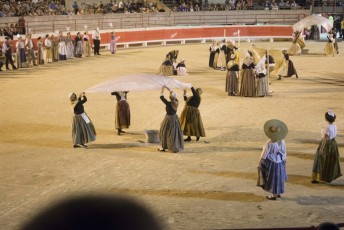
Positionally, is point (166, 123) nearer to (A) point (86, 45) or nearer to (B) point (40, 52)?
(B) point (40, 52)

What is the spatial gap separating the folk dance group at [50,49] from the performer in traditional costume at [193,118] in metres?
16.7

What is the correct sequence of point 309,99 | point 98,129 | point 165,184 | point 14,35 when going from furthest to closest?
point 14,35 → point 309,99 → point 98,129 → point 165,184

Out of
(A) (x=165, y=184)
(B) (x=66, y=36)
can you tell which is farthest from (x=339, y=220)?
Answer: (B) (x=66, y=36)

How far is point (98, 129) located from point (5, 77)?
1237cm

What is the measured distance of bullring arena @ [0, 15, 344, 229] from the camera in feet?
31.1

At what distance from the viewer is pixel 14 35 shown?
3312cm

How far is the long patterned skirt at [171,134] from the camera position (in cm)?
1331

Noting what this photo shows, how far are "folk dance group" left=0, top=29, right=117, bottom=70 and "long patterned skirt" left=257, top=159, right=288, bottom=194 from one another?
70.9 ft

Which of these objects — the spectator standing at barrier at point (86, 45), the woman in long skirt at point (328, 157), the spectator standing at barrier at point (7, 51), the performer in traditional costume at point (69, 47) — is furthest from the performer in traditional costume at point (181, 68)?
the woman in long skirt at point (328, 157)

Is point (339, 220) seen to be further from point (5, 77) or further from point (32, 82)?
point (5, 77)

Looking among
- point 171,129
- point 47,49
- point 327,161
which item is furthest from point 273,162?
point 47,49

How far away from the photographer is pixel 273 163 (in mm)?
9781

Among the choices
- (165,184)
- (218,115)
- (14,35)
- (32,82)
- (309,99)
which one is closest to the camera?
(165,184)

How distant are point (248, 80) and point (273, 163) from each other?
11682 millimetres
